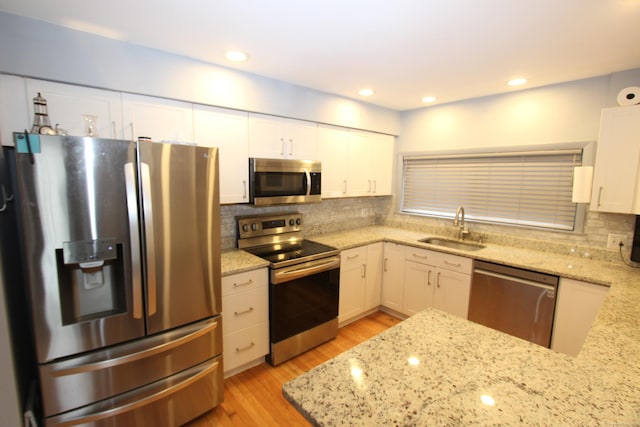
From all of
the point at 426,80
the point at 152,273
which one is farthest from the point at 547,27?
the point at 152,273

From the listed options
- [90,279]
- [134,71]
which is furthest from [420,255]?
[134,71]

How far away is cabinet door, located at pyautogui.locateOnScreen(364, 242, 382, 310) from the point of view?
3.17m

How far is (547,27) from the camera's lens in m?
1.60

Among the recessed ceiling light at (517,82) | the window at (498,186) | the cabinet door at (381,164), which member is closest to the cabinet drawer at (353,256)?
the cabinet door at (381,164)

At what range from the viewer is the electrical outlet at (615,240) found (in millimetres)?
2336

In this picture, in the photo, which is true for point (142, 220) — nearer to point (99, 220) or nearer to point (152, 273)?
point (99, 220)

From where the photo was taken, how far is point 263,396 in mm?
2100

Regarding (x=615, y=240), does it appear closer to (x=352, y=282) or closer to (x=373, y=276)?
(x=373, y=276)

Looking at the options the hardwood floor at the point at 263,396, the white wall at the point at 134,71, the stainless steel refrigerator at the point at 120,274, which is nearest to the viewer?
the stainless steel refrigerator at the point at 120,274

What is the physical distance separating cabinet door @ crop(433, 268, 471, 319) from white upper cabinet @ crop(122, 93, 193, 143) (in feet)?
8.40

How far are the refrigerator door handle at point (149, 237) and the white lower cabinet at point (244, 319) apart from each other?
1.73 ft

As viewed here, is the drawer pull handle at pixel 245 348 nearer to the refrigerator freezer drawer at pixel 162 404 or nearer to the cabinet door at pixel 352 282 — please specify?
the refrigerator freezer drawer at pixel 162 404

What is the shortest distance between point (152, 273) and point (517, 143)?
3258 mm

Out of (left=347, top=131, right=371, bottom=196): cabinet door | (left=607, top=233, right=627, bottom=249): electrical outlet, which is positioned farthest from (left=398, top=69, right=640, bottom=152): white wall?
(left=607, top=233, right=627, bottom=249): electrical outlet
